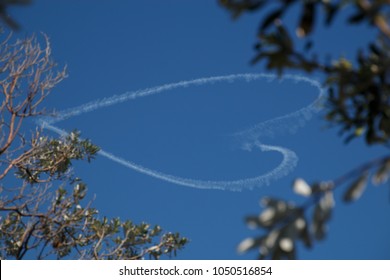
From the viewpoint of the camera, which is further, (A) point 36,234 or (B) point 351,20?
(A) point 36,234

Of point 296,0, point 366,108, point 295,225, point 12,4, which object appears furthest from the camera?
point 366,108

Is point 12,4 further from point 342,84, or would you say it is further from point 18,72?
point 18,72

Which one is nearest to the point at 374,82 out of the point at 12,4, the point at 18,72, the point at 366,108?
the point at 366,108

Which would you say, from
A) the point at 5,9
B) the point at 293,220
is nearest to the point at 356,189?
the point at 293,220

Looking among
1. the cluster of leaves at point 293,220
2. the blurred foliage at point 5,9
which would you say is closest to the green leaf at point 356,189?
the cluster of leaves at point 293,220

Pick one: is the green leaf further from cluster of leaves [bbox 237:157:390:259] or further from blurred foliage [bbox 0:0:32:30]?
blurred foliage [bbox 0:0:32:30]

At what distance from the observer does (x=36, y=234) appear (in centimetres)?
983

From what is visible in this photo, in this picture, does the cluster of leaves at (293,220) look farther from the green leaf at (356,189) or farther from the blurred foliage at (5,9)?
the blurred foliage at (5,9)

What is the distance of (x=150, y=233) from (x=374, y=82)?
780 centimetres

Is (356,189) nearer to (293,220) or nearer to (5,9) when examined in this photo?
Answer: (293,220)

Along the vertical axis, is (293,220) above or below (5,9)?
below

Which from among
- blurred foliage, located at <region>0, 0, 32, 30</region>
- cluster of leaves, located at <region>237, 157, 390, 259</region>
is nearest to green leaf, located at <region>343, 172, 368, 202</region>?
cluster of leaves, located at <region>237, 157, 390, 259</region>

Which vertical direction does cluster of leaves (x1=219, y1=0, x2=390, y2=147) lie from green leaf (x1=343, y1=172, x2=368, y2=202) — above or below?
above

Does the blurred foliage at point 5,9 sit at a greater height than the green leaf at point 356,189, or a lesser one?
greater
